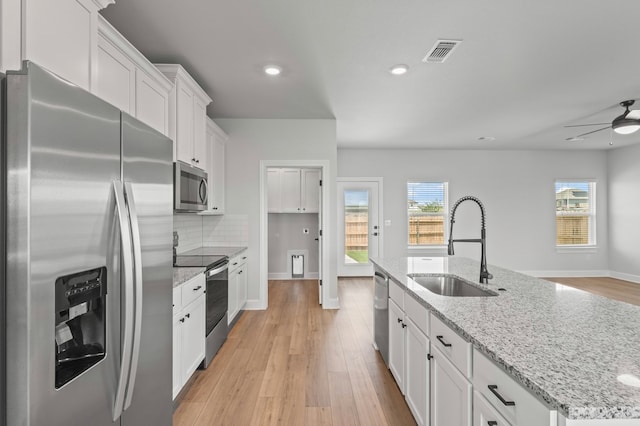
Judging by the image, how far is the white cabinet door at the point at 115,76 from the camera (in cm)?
186

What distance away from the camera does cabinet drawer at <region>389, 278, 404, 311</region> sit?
228 centimetres

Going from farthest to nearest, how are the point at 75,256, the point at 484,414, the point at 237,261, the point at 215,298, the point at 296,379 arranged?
the point at 237,261
the point at 215,298
the point at 296,379
the point at 484,414
the point at 75,256

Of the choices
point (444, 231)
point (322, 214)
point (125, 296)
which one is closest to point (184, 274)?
point (125, 296)

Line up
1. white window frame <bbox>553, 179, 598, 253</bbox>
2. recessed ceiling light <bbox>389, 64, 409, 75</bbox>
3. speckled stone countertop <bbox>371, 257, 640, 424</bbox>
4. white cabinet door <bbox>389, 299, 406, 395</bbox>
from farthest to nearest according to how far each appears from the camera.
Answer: white window frame <bbox>553, 179, 598, 253</bbox>
recessed ceiling light <bbox>389, 64, 409, 75</bbox>
white cabinet door <bbox>389, 299, 406, 395</bbox>
speckled stone countertop <bbox>371, 257, 640, 424</bbox>

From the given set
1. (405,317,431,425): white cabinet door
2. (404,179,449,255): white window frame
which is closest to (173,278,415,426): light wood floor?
(405,317,431,425): white cabinet door

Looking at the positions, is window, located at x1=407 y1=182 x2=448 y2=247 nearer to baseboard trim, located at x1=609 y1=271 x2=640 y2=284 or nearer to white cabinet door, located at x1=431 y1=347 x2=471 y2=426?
baseboard trim, located at x1=609 y1=271 x2=640 y2=284

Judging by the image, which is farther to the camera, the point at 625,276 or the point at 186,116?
the point at 625,276

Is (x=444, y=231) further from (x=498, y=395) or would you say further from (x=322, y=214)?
(x=498, y=395)

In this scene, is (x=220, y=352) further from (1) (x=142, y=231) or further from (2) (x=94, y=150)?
(2) (x=94, y=150)

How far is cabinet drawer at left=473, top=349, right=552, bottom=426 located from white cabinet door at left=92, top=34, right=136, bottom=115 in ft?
7.33

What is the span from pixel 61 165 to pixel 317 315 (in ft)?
12.5

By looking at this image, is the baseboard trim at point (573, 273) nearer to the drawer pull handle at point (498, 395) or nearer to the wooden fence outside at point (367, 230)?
the wooden fence outside at point (367, 230)

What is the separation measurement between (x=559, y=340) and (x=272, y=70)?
2958mm

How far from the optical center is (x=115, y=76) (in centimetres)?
199
